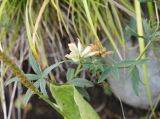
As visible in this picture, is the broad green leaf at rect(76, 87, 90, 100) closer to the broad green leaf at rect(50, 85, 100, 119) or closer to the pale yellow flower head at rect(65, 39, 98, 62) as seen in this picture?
the broad green leaf at rect(50, 85, 100, 119)

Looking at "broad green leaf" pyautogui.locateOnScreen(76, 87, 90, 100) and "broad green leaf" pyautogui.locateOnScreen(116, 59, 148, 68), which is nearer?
"broad green leaf" pyautogui.locateOnScreen(116, 59, 148, 68)

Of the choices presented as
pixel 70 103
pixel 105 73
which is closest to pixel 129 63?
pixel 105 73

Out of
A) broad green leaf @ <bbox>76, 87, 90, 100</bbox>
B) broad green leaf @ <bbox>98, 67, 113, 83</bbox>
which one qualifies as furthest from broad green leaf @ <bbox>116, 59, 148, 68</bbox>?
broad green leaf @ <bbox>76, 87, 90, 100</bbox>

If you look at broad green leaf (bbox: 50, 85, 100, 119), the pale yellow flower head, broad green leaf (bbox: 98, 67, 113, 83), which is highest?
the pale yellow flower head

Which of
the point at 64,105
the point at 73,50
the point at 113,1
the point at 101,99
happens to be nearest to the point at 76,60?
the point at 73,50

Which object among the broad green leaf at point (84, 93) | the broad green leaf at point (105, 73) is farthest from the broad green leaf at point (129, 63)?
the broad green leaf at point (84, 93)

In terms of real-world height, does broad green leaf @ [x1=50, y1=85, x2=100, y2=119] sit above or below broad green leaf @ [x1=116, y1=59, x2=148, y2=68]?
below

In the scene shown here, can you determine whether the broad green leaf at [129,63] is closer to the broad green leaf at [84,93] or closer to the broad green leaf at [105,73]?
the broad green leaf at [105,73]

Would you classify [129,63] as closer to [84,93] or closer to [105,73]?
[105,73]
